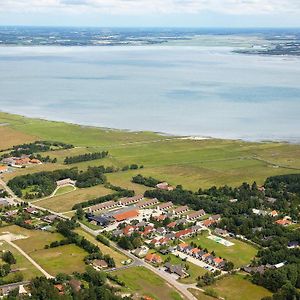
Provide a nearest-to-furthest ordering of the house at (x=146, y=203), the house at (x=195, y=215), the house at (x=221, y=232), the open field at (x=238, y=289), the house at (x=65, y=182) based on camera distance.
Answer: the open field at (x=238, y=289) → the house at (x=221, y=232) → the house at (x=195, y=215) → the house at (x=146, y=203) → the house at (x=65, y=182)

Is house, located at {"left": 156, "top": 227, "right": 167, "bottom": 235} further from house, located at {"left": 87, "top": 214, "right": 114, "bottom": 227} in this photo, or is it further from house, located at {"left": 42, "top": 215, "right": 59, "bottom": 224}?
house, located at {"left": 42, "top": 215, "right": 59, "bottom": 224}

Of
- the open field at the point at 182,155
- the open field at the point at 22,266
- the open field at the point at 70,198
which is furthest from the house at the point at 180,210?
the open field at the point at 22,266

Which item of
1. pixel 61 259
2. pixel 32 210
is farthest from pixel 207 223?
pixel 32 210

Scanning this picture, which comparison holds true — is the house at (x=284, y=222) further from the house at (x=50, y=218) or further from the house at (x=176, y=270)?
the house at (x=50, y=218)

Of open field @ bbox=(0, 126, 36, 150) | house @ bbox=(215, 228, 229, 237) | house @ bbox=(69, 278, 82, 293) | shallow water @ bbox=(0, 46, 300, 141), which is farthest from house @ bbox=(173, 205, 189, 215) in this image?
shallow water @ bbox=(0, 46, 300, 141)

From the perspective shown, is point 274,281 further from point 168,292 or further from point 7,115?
point 7,115

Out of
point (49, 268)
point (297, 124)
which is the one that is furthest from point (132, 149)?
point (49, 268)

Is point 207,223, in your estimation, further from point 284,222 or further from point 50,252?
point 50,252
